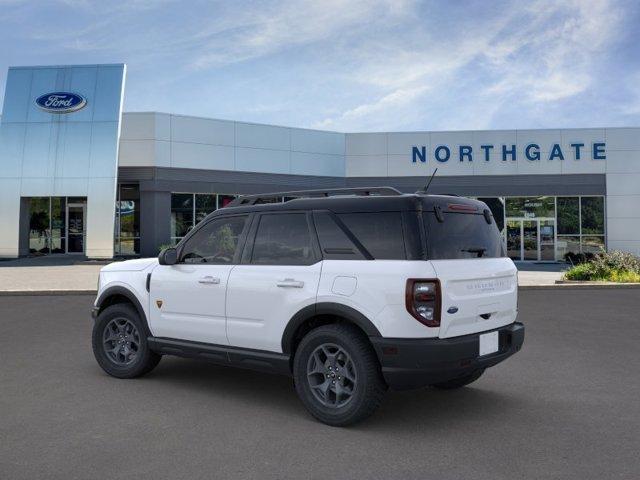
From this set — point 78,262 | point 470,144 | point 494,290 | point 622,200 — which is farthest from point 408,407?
point 622,200

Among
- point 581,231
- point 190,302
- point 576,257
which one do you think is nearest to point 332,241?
point 190,302

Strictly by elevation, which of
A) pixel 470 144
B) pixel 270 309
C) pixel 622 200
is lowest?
pixel 270 309

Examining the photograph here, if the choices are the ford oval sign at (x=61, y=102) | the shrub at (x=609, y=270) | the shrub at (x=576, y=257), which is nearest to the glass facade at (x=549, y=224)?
the shrub at (x=576, y=257)

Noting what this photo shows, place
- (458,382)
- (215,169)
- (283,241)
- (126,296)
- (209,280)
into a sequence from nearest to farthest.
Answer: (283,241), (209,280), (458,382), (126,296), (215,169)

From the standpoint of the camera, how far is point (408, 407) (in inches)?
208

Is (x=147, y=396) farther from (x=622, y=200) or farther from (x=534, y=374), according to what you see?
(x=622, y=200)

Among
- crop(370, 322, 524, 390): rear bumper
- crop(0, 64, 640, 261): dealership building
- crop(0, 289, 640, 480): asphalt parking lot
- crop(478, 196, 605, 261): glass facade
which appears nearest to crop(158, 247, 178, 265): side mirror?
crop(0, 289, 640, 480): asphalt parking lot

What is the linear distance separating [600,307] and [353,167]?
778 inches

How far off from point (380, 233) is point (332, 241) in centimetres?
45

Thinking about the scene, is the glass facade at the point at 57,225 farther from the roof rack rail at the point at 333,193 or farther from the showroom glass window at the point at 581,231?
the roof rack rail at the point at 333,193

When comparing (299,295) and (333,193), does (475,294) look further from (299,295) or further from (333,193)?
(333,193)

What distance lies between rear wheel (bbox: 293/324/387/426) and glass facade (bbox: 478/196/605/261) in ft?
89.6

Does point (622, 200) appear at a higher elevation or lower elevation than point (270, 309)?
higher

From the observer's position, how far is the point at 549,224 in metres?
30.7
